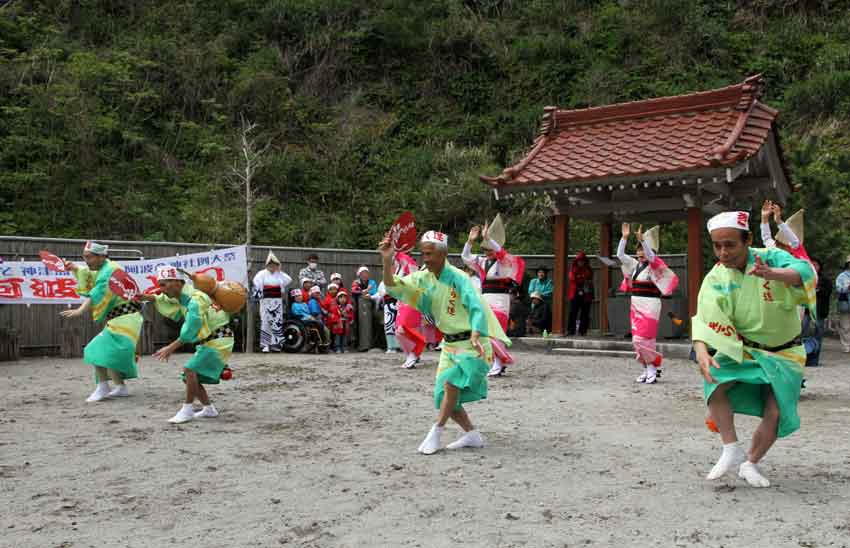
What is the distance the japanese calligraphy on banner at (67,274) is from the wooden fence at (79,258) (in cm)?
24

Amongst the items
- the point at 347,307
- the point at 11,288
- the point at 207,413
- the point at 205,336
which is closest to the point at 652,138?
the point at 347,307

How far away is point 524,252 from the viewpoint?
20531 mm

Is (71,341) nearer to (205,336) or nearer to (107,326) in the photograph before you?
(107,326)

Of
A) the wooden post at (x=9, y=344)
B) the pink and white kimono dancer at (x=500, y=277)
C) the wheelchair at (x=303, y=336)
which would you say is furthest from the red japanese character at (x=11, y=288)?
the pink and white kimono dancer at (x=500, y=277)

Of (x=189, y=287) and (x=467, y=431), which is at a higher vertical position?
(x=189, y=287)

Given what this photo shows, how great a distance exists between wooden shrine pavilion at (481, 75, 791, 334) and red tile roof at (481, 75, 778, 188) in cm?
2

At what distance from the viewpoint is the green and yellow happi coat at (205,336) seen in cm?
700

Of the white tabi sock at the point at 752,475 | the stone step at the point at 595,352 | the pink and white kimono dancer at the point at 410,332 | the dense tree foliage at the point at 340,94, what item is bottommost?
the stone step at the point at 595,352

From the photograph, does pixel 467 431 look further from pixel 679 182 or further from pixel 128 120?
pixel 128 120

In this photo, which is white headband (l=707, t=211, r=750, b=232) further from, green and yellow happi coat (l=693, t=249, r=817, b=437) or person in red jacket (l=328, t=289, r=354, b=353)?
person in red jacket (l=328, t=289, r=354, b=353)

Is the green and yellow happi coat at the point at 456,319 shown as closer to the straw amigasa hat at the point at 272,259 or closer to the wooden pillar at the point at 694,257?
the wooden pillar at the point at 694,257

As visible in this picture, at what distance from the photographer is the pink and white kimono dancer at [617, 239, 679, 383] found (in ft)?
32.5

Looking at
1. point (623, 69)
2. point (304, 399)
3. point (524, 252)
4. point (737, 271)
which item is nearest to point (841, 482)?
point (737, 271)

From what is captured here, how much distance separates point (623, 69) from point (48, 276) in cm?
1945
